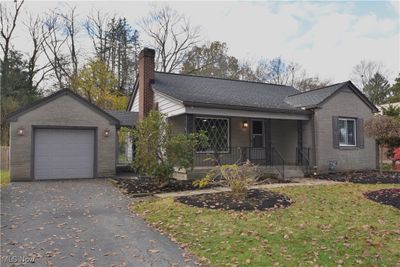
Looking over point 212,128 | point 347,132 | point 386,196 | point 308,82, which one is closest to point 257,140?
point 212,128

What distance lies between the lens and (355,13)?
12.1 meters

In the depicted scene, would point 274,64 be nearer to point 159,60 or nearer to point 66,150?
point 159,60

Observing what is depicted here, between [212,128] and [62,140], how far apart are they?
21.1ft

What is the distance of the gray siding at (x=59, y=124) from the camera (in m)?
12.1

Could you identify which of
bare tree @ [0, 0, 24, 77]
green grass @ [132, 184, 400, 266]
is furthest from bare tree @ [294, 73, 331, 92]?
green grass @ [132, 184, 400, 266]

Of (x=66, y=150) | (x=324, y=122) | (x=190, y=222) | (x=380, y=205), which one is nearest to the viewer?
(x=190, y=222)

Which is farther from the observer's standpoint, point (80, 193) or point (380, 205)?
point (80, 193)

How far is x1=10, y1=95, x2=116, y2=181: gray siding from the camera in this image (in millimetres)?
12055

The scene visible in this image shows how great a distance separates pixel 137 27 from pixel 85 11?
5085 millimetres

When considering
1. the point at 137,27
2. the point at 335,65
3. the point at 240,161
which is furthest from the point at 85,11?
the point at 335,65

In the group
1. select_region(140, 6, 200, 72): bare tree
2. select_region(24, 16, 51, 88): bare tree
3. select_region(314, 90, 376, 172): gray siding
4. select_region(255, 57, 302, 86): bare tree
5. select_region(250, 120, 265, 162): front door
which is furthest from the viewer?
select_region(255, 57, 302, 86): bare tree

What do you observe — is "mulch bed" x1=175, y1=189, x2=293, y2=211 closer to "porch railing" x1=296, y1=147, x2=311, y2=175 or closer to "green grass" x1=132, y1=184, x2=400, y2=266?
"green grass" x1=132, y1=184, x2=400, y2=266

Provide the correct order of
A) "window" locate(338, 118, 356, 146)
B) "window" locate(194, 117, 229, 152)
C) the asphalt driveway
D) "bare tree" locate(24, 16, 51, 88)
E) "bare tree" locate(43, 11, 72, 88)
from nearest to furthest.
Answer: the asphalt driveway < "window" locate(194, 117, 229, 152) < "window" locate(338, 118, 356, 146) < "bare tree" locate(24, 16, 51, 88) < "bare tree" locate(43, 11, 72, 88)

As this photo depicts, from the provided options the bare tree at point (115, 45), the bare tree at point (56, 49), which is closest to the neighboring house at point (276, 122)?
the bare tree at point (115, 45)
